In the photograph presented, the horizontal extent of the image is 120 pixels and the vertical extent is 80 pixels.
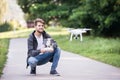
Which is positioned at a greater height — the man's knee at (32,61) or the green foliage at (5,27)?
the man's knee at (32,61)

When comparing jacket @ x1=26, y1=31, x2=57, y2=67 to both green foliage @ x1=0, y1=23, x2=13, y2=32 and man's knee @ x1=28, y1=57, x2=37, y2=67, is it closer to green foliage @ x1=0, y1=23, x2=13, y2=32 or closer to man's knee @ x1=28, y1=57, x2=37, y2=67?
man's knee @ x1=28, y1=57, x2=37, y2=67

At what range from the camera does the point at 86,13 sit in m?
31.9

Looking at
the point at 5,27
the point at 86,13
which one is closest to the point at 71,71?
the point at 86,13

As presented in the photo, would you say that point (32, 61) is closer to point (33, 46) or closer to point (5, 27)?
point (33, 46)

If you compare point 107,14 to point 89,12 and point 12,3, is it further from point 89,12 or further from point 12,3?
point 12,3

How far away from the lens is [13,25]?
57562 mm

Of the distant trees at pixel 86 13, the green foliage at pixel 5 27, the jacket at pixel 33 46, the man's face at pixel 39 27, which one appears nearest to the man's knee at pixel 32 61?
the jacket at pixel 33 46

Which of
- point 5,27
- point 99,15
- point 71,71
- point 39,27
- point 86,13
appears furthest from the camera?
point 5,27

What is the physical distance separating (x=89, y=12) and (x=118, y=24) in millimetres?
1869

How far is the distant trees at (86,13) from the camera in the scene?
30.2 meters

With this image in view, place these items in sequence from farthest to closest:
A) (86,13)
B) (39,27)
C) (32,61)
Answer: (86,13)
(39,27)
(32,61)

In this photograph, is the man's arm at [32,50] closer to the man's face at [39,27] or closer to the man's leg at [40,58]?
the man's leg at [40,58]

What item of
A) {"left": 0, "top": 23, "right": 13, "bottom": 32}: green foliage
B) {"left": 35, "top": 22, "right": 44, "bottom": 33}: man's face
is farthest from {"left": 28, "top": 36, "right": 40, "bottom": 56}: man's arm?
{"left": 0, "top": 23, "right": 13, "bottom": 32}: green foliage

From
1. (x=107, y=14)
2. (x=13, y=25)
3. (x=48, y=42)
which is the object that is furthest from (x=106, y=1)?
(x=13, y=25)
